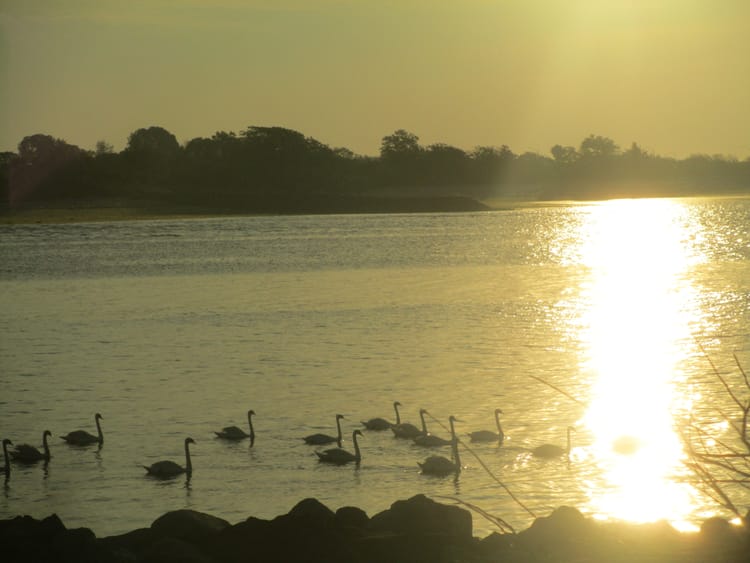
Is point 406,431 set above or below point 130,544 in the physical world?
below

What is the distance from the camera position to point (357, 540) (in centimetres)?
820

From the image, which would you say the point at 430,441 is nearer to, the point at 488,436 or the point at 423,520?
the point at 488,436

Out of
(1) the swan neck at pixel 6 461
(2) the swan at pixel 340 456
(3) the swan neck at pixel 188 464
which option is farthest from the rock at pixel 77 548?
(1) the swan neck at pixel 6 461

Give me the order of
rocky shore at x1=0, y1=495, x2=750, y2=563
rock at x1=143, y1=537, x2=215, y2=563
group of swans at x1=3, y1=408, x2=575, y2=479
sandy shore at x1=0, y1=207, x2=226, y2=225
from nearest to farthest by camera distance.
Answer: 1. rocky shore at x1=0, y1=495, x2=750, y2=563
2. rock at x1=143, y1=537, x2=215, y2=563
3. group of swans at x1=3, y1=408, x2=575, y2=479
4. sandy shore at x1=0, y1=207, x2=226, y2=225

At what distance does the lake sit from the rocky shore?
0.63 m

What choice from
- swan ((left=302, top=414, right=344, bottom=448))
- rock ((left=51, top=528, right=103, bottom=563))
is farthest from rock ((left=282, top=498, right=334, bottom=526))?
swan ((left=302, top=414, right=344, bottom=448))

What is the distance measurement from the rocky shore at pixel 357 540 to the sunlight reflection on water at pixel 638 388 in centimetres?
69

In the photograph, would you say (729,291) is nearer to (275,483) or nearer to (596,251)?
(275,483)

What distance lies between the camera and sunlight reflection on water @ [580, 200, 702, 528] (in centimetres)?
1109

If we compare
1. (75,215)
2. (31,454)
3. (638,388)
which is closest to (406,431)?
(31,454)

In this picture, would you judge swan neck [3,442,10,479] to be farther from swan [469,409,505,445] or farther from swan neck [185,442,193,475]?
swan [469,409,505,445]

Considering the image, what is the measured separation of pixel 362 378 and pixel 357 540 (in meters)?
10.2

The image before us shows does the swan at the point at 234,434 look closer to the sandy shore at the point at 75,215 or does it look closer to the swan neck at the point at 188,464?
the swan neck at the point at 188,464

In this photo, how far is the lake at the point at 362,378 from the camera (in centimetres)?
1174
